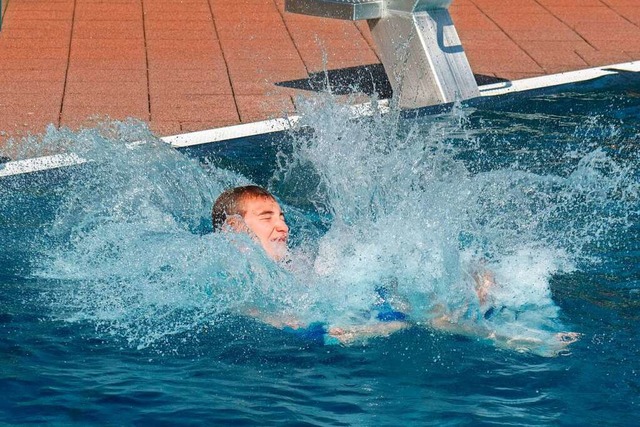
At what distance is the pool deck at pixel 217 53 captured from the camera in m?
8.70

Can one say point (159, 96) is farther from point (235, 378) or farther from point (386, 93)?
point (235, 378)

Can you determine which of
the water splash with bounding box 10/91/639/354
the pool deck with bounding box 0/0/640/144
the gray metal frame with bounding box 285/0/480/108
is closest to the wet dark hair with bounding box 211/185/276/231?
the water splash with bounding box 10/91/639/354

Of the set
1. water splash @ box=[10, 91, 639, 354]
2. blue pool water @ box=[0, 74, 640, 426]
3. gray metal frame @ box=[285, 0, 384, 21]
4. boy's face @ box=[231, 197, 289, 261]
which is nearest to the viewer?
blue pool water @ box=[0, 74, 640, 426]

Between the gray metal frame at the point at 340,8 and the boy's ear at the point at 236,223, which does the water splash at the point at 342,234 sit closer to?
the boy's ear at the point at 236,223

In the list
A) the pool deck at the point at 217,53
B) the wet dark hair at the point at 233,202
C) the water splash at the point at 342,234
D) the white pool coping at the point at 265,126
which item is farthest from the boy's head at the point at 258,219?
the pool deck at the point at 217,53

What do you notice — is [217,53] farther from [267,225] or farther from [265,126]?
[267,225]

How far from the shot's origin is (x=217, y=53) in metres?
10.0

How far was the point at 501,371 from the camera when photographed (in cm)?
505

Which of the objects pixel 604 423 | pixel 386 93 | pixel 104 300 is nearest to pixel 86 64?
pixel 386 93

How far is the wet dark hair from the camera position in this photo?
5973mm

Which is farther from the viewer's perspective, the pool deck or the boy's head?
the pool deck

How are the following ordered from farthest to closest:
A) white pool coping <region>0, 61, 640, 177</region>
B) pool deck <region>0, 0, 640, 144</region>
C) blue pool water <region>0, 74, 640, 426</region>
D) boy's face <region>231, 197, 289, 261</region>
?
pool deck <region>0, 0, 640, 144</region> → white pool coping <region>0, 61, 640, 177</region> → boy's face <region>231, 197, 289, 261</region> → blue pool water <region>0, 74, 640, 426</region>

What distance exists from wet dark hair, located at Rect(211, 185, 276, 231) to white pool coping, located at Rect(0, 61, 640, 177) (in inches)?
55.6

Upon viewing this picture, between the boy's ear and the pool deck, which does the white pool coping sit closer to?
the pool deck
